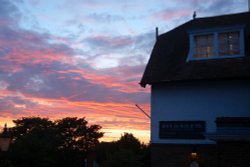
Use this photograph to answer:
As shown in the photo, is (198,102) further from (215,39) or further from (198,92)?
(215,39)

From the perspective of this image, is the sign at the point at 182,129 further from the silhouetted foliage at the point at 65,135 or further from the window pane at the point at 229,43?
the silhouetted foliage at the point at 65,135

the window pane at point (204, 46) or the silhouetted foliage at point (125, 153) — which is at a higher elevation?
the window pane at point (204, 46)

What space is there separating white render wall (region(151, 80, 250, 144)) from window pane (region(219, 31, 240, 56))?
74.2 inches

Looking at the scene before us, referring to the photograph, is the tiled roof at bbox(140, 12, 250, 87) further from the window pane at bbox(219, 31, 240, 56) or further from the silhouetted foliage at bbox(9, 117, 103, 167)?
the silhouetted foliage at bbox(9, 117, 103, 167)

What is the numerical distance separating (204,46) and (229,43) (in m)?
1.34

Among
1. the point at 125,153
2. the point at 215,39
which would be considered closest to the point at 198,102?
the point at 215,39

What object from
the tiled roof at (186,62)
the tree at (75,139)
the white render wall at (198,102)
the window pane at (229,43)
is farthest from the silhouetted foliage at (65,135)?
the window pane at (229,43)

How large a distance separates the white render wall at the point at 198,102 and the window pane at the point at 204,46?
1.79m

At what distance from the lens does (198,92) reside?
20.1 meters

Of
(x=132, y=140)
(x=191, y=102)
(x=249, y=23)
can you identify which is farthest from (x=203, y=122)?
(x=132, y=140)

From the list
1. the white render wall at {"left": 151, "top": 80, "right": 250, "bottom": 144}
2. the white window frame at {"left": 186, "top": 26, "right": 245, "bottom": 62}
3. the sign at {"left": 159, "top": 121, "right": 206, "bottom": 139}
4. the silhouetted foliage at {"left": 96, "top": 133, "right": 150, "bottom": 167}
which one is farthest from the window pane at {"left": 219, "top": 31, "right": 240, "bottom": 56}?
the silhouetted foliage at {"left": 96, "top": 133, "right": 150, "bottom": 167}

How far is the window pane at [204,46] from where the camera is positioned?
818 inches

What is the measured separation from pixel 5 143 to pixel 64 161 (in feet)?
143

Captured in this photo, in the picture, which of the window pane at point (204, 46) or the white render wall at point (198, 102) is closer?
the white render wall at point (198, 102)
